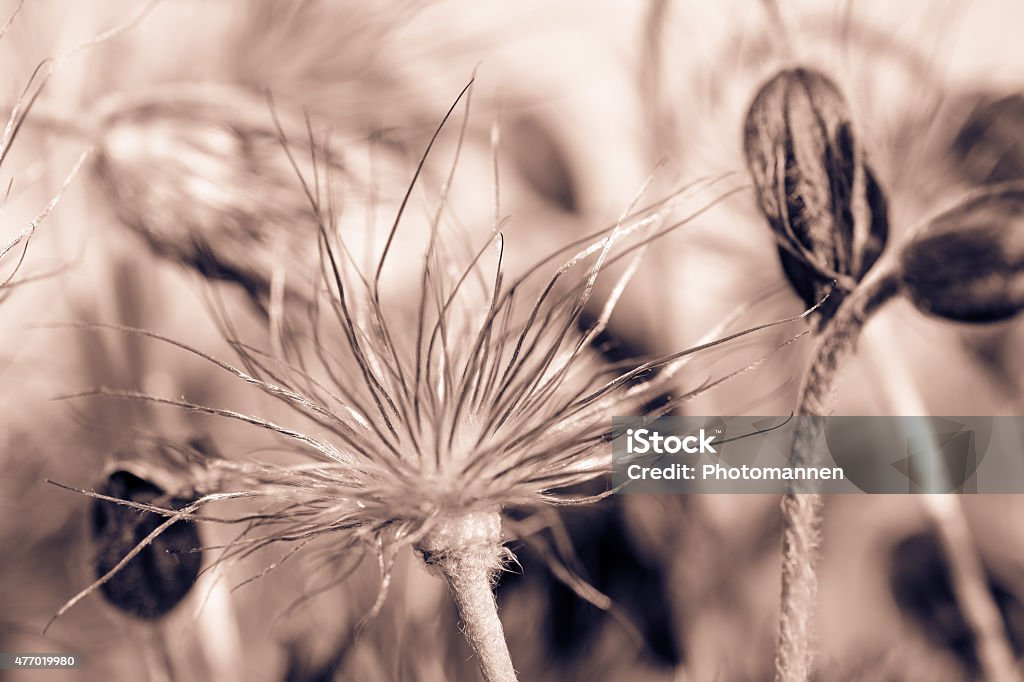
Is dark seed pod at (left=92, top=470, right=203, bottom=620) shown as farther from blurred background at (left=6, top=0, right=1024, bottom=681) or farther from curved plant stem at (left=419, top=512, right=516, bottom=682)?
curved plant stem at (left=419, top=512, right=516, bottom=682)

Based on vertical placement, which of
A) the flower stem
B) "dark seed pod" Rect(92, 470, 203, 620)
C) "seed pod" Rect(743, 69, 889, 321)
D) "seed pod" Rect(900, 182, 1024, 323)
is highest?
"seed pod" Rect(743, 69, 889, 321)

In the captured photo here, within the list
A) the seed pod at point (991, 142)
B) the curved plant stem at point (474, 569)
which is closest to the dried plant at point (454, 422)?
the curved plant stem at point (474, 569)

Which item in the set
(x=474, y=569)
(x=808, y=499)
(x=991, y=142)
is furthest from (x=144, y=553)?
(x=991, y=142)

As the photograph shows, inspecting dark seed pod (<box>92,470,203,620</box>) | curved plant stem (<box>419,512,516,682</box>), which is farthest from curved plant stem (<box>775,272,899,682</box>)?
dark seed pod (<box>92,470,203,620</box>)

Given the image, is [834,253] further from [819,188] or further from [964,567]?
[964,567]

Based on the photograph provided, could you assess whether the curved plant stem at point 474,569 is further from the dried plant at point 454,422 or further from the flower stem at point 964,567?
the flower stem at point 964,567

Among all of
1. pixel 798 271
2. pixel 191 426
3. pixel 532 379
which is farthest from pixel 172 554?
pixel 798 271
